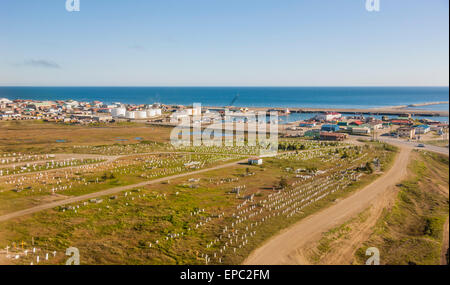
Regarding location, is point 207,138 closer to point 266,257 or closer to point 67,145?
point 67,145

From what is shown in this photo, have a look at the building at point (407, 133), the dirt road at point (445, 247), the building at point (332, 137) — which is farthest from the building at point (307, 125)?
the dirt road at point (445, 247)

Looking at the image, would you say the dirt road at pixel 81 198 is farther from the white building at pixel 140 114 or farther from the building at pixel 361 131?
the white building at pixel 140 114

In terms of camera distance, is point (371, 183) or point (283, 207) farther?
point (371, 183)

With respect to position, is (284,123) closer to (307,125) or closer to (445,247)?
(307,125)

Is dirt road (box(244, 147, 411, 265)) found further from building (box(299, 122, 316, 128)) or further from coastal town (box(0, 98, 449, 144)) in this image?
building (box(299, 122, 316, 128))

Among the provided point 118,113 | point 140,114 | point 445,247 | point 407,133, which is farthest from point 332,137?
point 118,113

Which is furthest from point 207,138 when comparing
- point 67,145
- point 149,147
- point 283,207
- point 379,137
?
point 283,207
